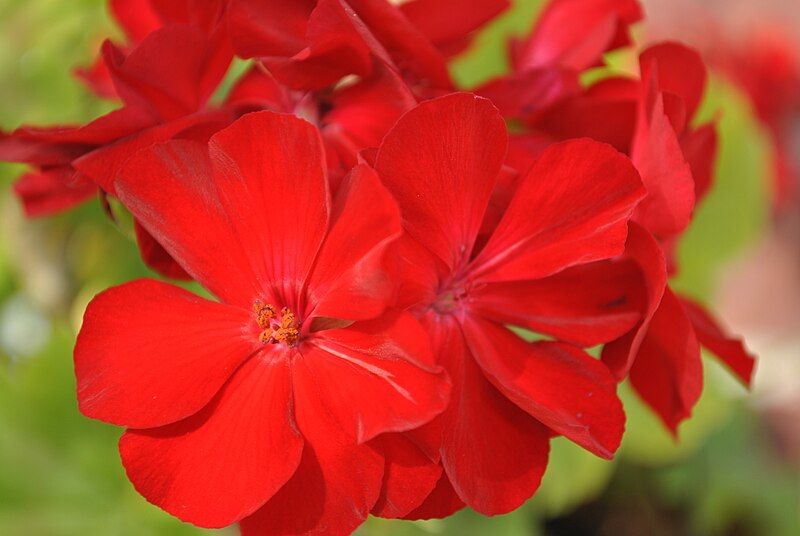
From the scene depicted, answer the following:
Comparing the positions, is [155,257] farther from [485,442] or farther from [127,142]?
[485,442]

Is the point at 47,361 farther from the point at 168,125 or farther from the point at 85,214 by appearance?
the point at 168,125

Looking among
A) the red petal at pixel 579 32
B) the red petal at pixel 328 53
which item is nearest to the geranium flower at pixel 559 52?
the red petal at pixel 579 32

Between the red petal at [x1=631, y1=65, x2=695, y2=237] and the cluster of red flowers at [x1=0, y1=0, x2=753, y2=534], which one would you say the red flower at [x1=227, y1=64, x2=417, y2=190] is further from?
the red petal at [x1=631, y1=65, x2=695, y2=237]

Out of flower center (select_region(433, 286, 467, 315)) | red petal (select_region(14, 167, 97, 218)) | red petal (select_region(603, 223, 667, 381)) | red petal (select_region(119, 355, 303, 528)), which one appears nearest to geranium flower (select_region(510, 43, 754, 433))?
red petal (select_region(603, 223, 667, 381))

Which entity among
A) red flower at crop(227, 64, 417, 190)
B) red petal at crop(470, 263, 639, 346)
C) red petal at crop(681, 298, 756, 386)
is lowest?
red petal at crop(681, 298, 756, 386)

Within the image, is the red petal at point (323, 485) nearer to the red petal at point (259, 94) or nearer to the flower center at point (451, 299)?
the flower center at point (451, 299)

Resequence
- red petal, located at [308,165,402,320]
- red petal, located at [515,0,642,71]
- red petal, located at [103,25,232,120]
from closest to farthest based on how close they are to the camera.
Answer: red petal, located at [308,165,402,320] → red petal, located at [103,25,232,120] → red petal, located at [515,0,642,71]

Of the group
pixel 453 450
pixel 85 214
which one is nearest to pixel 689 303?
pixel 453 450

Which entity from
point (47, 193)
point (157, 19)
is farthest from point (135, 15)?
point (47, 193)
